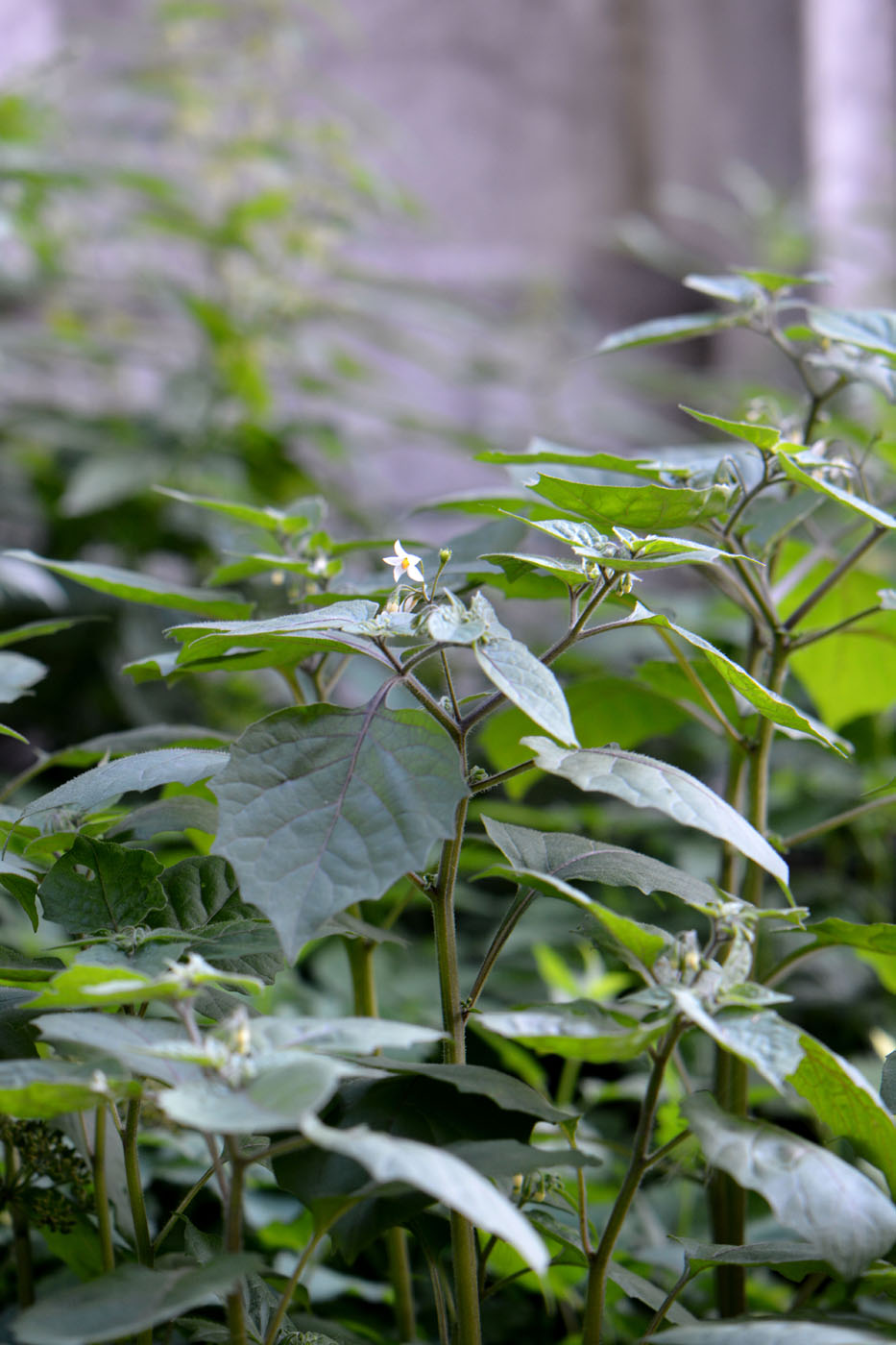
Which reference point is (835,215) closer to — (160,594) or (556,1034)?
(160,594)

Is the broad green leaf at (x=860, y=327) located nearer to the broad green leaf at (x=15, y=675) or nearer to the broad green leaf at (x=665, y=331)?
the broad green leaf at (x=665, y=331)

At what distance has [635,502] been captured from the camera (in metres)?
0.47

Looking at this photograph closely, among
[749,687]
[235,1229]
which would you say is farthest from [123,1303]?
[749,687]

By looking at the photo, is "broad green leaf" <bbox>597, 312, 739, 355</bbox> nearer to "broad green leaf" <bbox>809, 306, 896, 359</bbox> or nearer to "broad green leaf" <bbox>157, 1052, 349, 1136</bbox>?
"broad green leaf" <bbox>809, 306, 896, 359</bbox>

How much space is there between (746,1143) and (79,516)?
4.57ft

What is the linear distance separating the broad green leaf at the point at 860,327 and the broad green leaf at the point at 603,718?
0.24m

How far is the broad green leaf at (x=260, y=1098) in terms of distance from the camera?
0.99 ft

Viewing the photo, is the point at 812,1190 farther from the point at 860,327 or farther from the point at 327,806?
the point at 860,327

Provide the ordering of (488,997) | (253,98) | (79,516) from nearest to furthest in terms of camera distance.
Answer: (488,997) < (79,516) < (253,98)

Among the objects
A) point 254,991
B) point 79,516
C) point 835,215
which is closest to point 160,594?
point 254,991

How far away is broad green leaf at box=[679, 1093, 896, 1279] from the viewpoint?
0.35m

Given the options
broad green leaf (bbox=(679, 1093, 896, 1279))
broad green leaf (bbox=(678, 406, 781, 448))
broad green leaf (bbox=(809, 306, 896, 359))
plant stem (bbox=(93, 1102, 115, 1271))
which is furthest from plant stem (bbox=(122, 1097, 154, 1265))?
broad green leaf (bbox=(809, 306, 896, 359))

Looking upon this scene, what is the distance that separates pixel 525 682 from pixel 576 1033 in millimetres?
122

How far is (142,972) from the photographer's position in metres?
0.40
